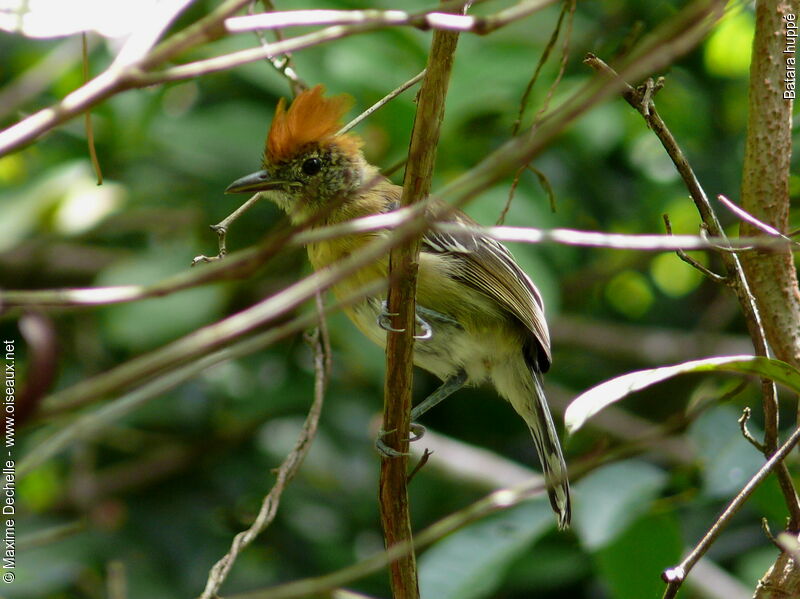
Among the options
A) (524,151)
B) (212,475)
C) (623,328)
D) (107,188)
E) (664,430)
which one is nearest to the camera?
(524,151)

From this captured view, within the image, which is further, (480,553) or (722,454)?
(480,553)

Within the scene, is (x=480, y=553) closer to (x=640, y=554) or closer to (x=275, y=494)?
(x=640, y=554)

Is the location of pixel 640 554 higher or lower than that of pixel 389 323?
lower

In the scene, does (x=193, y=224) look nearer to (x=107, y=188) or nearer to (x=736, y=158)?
(x=107, y=188)

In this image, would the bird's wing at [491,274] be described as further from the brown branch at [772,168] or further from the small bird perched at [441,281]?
the brown branch at [772,168]

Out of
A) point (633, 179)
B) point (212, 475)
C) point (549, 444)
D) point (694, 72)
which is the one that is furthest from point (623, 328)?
point (212, 475)

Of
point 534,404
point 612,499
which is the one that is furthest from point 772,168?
point 534,404
